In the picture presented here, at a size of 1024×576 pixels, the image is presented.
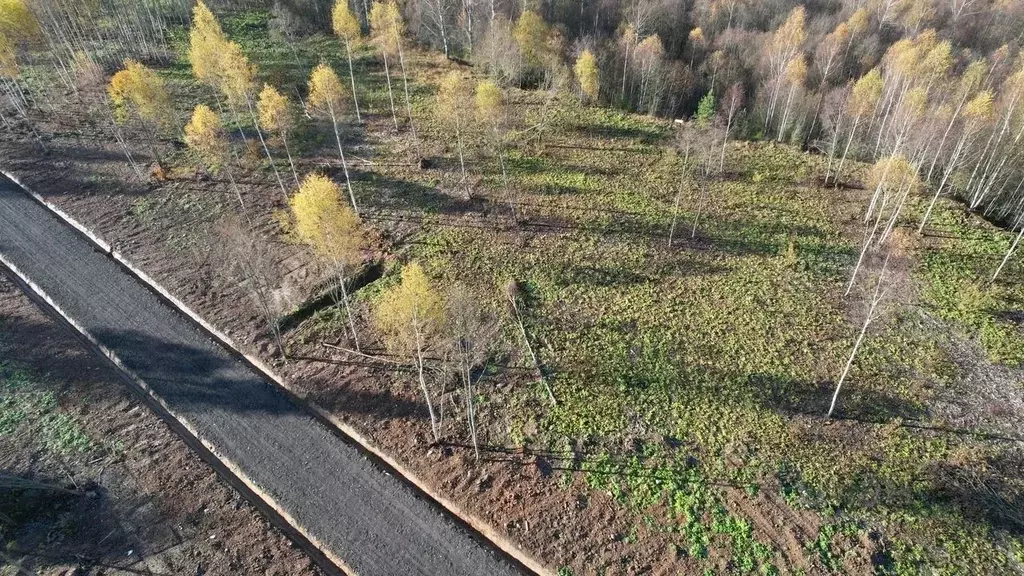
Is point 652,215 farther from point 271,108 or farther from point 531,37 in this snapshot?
point 271,108

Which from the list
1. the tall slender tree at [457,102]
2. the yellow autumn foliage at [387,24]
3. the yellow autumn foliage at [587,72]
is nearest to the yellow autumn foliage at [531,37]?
the yellow autumn foliage at [587,72]

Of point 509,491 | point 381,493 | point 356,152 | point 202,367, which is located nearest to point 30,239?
point 202,367

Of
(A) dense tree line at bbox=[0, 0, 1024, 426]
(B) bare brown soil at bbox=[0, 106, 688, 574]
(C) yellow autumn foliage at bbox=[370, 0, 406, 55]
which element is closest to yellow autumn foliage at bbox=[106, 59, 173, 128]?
(A) dense tree line at bbox=[0, 0, 1024, 426]

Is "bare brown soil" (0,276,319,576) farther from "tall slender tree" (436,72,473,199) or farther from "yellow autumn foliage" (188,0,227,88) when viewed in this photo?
"tall slender tree" (436,72,473,199)

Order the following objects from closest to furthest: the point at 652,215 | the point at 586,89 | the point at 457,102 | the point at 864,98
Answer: the point at 652,215
the point at 457,102
the point at 864,98
the point at 586,89

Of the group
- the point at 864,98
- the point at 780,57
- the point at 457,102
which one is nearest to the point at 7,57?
the point at 457,102

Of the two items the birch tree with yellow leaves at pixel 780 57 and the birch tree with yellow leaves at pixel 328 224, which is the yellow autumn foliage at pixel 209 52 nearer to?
the birch tree with yellow leaves at pixel 328 224
